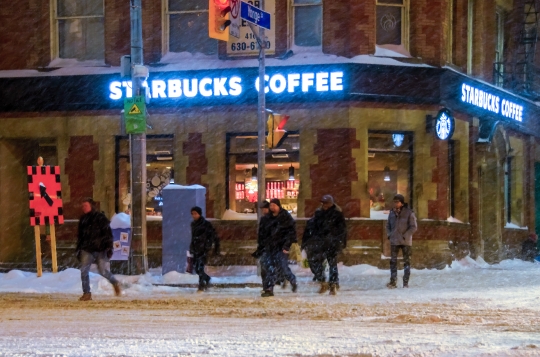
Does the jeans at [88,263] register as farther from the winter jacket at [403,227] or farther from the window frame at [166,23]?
the window frame at [166,23]

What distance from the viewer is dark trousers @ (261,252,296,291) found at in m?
16.5

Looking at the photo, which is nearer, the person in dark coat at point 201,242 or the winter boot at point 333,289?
the winter boot at point 333,289

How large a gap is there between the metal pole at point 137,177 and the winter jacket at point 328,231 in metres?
4.12

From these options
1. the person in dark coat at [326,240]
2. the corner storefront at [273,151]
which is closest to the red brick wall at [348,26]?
the corner storefront at [273,151]

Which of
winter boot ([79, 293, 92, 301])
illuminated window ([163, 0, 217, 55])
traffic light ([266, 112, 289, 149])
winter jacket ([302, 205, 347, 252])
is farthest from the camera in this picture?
Answer: illuminated window ([163, 0, 217, 55])

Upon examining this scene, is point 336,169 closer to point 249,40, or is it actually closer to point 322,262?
point 249,40

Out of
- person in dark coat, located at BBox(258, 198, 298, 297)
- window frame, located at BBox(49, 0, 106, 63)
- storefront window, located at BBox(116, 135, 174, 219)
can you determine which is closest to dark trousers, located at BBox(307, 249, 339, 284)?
→ person in dark coat, located at BBox(258, 198, 298, 297)

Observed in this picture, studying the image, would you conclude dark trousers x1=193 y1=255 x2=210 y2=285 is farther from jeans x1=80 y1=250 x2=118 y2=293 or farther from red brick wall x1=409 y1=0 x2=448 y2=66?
red brick wall x1=409 y1=0 x2=448 y2=66

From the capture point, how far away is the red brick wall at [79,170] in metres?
25.7

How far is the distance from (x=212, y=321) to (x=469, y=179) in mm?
15777

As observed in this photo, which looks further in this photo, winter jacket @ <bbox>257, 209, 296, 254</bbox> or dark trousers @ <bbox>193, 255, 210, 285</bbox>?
dark trousers @ <bbox>193, 255, 210, 285</bbox>

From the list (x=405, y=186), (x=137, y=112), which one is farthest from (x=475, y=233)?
(x=137, y=112)

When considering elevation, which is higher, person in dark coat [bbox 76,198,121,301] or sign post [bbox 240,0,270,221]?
sign post [bbox 240,0,270,221]

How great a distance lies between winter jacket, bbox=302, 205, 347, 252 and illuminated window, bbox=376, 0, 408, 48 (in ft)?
28.1
